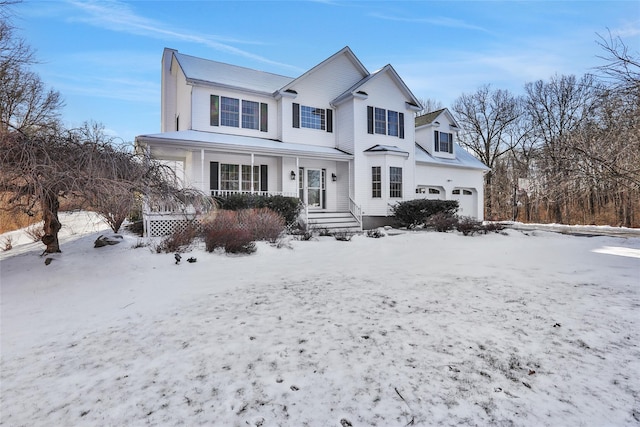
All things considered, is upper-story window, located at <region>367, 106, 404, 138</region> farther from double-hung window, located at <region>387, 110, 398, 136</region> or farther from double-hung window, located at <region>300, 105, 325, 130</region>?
double-hung window, located at <region>300, 105, 325, 130</region>

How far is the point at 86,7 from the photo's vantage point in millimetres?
9547

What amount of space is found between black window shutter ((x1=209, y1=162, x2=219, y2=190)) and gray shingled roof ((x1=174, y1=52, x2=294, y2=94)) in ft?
11.4

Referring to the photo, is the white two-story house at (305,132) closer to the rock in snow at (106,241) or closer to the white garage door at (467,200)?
the white garage door at (467,200)

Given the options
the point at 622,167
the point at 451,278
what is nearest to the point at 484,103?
the point at 622,167

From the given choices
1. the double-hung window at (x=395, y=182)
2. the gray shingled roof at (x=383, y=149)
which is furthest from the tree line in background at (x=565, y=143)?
the gray shingled roof at (x=383, y=149)

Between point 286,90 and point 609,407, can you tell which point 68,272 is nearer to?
point 609,407

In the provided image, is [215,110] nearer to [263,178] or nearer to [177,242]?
[263,178]

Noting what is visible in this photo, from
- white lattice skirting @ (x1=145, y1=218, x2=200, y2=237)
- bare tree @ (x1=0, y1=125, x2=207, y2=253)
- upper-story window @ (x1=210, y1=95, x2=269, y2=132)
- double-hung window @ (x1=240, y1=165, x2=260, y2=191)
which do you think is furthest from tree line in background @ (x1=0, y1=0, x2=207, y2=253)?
upper-story window @ (x1=210, y1=95, x2=269, y2=132)

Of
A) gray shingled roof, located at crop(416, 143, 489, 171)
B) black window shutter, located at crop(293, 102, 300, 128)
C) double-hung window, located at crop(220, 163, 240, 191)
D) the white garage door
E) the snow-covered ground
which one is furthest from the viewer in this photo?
the white garage door

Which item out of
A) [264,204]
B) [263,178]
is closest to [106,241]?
[264,204]

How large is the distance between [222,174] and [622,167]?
1253 centimetres

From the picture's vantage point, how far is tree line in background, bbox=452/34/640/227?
236 inches

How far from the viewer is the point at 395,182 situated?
15172mm

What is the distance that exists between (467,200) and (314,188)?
1105 centimetres
